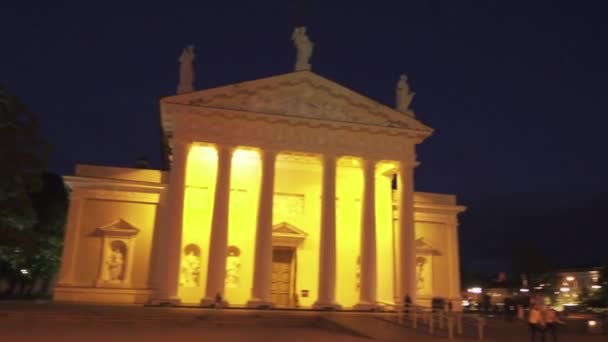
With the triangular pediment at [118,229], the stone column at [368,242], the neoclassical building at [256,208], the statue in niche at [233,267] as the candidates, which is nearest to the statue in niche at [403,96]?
the neoclassical building at [256,208]

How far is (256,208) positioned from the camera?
28469 mm

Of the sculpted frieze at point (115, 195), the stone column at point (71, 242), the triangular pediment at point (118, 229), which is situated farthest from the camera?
the sculpted frieze at point (115, 195)

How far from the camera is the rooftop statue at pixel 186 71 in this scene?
27.1 metres

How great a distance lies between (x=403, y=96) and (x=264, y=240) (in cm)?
1088

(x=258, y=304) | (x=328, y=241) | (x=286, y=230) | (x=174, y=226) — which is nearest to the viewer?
(x=258, y=304)

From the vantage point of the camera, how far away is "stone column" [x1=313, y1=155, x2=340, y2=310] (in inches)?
1009

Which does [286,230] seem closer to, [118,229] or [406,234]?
[406,234]

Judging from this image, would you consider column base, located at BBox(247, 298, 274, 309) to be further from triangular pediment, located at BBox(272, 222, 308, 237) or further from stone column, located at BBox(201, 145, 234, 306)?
triangular pediment, located at BBox(272, 222, 308, 237)

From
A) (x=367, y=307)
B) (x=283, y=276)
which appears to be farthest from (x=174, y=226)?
(x=367, y=307)

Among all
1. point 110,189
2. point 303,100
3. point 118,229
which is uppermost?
point 303,100

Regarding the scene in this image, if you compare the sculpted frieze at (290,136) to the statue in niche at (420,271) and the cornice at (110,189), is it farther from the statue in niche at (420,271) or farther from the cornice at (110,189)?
the statue in niche at (420,271)

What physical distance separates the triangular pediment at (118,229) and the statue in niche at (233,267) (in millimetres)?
4704

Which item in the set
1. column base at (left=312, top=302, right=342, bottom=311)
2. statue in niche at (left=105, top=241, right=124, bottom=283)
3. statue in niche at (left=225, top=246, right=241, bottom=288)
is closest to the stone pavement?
column base at (left=312, top=302, right=342, bottom=311)

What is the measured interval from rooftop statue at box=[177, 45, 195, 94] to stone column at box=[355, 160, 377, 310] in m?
9.34
